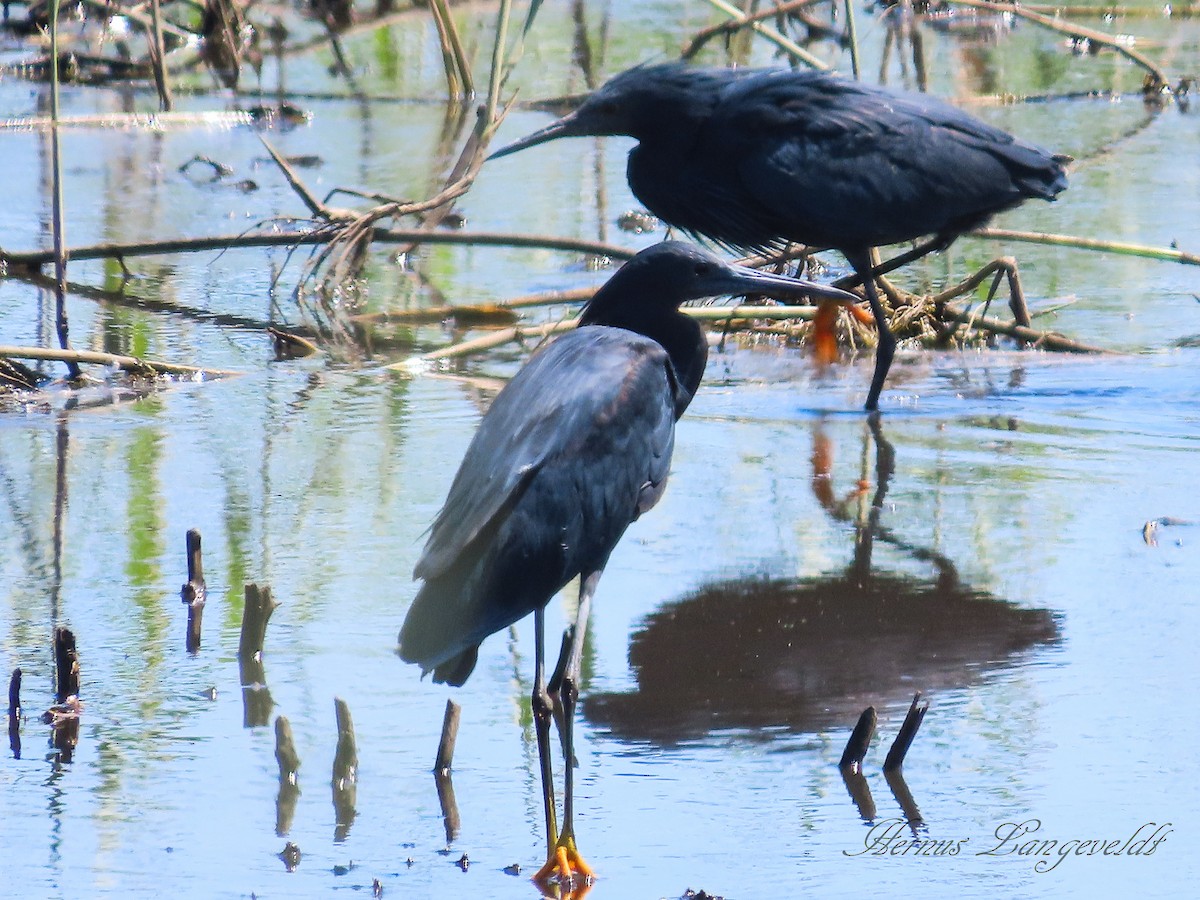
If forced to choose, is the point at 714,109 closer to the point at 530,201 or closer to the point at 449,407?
the point at 449,407

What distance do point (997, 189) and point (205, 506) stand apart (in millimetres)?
2931

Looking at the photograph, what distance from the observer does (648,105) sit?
629 centimetres

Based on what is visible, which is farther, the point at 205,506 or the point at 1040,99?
the point at 1040,99

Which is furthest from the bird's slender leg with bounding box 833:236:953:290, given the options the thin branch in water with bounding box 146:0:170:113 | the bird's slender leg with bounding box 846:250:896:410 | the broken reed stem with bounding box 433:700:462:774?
the thin branch in water with bounding box 146:0:170:113

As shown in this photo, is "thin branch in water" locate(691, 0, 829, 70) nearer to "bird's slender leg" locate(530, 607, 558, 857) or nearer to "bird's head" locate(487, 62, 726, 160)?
"bird's head" locate(487, 62, 726, 160)

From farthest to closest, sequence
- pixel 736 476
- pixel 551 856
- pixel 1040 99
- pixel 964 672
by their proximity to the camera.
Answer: pixel 1040 99, pixel 736 476, pixel 964 672, pixel 551 856

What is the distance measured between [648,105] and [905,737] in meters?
3.43

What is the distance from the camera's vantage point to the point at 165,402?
5.94 m

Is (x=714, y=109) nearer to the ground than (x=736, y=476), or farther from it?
farther from it

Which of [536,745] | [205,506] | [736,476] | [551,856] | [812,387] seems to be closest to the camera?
[551,856]

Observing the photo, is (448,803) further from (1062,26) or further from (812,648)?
(1062,26)

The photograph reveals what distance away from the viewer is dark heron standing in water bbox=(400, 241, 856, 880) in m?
3.37

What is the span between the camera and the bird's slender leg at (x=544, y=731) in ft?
10.4

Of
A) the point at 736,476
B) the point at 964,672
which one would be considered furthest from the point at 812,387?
the point at 964,672
